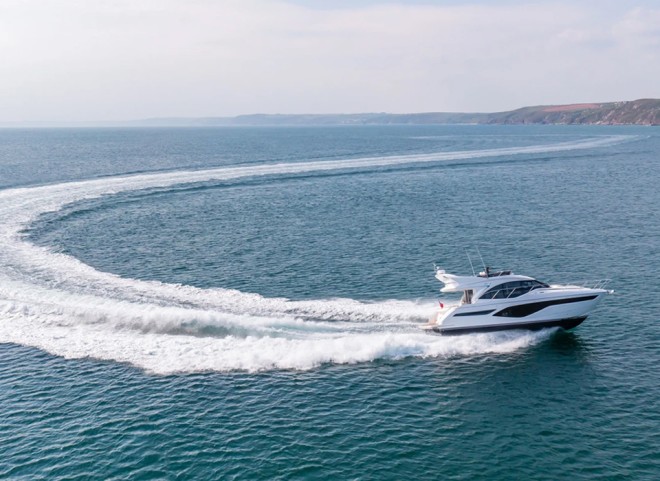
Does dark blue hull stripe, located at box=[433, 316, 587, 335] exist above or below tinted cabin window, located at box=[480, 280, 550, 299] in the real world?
below

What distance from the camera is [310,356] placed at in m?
42.1

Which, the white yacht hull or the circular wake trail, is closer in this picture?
the circular wake trail

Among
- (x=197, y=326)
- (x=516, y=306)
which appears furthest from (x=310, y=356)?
(x=516, y=306)

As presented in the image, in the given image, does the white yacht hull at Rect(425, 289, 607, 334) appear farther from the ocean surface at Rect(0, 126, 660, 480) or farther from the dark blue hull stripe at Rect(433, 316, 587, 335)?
the ocean surface at Rect(0, 126, 660, 480)

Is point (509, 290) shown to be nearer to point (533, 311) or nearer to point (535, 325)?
point (533, 311)

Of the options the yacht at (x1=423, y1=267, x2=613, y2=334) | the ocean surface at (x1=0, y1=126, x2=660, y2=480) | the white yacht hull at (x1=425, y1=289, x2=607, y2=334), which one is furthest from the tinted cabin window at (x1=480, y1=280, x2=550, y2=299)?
the ocean surface at (x1=0, y1=126, x2=660, y2=480)

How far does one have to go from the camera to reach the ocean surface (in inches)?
1240

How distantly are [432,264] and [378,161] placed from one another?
349 feet

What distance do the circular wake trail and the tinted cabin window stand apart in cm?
325

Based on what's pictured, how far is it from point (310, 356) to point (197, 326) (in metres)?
10.1

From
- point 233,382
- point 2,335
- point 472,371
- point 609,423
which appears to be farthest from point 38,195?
point 609,423

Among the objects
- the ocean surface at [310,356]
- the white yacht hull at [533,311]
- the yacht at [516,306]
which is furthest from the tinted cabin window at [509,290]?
the ocean surface at [310,356]

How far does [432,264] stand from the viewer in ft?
212

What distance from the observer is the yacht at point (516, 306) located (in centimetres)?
4688
